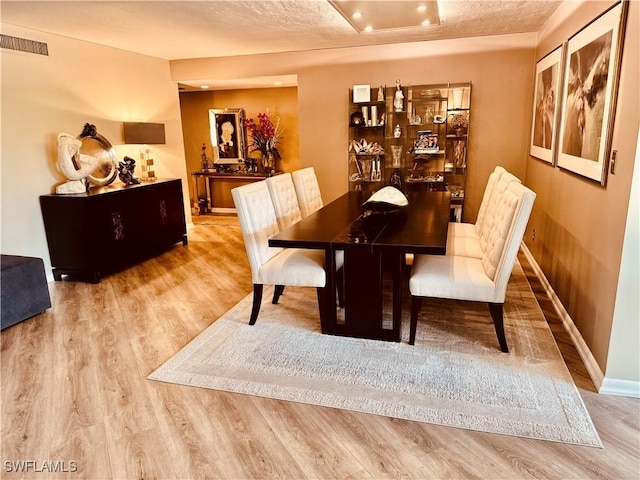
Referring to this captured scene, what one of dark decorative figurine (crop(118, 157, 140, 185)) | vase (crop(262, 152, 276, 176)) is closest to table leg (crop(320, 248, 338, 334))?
dark decorative figurine (crop(118, 157, 140, 185))

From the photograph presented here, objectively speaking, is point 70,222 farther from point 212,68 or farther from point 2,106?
point 212,68

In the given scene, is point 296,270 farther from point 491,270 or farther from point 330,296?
point 491,270

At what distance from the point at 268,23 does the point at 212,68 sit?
2106 millimetres

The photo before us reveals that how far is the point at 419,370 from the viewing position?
246 cm

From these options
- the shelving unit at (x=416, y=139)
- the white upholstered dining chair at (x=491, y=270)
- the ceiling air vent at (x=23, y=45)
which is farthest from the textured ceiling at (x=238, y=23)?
the white upholstered dining chair at (x=491, y=270)

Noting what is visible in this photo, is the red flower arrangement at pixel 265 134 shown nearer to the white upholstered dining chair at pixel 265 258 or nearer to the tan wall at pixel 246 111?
the tan wall at pixel 246 111

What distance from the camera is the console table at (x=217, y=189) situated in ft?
23.9

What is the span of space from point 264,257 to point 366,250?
0.81 m

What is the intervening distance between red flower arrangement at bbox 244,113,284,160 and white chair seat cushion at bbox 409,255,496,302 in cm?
493

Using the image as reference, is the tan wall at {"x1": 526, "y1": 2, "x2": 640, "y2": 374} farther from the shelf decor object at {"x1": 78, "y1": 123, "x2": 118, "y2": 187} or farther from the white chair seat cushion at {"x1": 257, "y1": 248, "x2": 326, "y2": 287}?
the shelf decor object at {"x1": 78, "y1": 123, "x2": 118, "y2": 187}

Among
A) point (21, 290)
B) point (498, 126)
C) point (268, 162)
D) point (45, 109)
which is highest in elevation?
point (45, 109)

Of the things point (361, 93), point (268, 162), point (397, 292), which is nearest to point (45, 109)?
point (361, 93)

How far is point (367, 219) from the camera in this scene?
3.12m

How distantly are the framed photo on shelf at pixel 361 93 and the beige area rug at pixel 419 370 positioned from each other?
2881 mm
